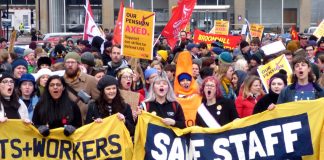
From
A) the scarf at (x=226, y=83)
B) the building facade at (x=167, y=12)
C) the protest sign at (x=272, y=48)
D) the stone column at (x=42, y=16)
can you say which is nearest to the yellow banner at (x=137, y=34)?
the scarf at (x=226, y=83)

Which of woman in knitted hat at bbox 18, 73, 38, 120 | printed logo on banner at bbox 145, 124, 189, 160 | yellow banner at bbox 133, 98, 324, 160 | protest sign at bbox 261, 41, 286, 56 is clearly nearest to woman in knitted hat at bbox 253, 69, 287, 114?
yellow banner at bbox 133, 98, 324, 160

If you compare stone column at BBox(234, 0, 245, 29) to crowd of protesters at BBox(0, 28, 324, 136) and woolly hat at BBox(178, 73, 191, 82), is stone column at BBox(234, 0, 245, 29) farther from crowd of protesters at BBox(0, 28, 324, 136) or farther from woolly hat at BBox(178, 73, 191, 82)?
woolly hat at BBox(178, 73, 191, 82)

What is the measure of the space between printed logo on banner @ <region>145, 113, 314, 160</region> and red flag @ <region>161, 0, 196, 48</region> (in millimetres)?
9134

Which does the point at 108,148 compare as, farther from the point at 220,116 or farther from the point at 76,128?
the point at 220,116

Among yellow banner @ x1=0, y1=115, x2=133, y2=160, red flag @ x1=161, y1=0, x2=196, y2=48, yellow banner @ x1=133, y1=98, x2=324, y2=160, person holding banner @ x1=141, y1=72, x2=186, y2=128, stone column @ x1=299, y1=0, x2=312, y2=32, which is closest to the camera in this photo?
yellow banner @ x1=133, y1=98, x2=324, y2=160

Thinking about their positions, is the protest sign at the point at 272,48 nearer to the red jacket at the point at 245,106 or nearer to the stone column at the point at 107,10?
the red jacket at the point at 245,106

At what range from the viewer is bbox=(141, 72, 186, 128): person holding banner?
842cm

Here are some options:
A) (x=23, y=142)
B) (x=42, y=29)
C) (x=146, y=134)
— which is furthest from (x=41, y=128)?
(x=42, y=29)

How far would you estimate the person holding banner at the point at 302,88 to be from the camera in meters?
8.49

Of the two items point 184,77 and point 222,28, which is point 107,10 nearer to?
point 222,28

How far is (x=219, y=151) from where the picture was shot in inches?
323

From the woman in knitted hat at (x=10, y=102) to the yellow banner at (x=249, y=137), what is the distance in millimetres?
1453

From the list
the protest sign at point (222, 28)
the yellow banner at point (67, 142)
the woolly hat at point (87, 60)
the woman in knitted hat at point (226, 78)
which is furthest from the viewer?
the protest sign at point (222, 28)

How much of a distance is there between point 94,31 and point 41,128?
33.7 feet
